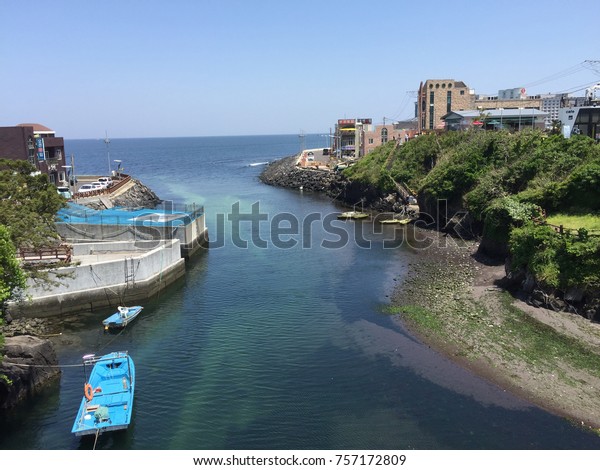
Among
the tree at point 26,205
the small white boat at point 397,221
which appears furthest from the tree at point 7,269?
the small white boat at point 397,221

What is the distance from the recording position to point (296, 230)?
6356 cm

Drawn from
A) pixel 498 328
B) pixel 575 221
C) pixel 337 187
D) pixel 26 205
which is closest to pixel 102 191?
pixel 26 205

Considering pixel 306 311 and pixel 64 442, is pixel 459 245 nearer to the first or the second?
pixel 306 311

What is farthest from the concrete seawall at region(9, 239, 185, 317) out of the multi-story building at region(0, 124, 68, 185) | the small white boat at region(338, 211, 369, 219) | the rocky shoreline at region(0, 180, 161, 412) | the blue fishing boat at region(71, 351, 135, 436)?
the small white boat at region(338, 211, 369, 219)

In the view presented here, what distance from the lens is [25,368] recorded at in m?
24.6

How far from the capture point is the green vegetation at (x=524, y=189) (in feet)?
107

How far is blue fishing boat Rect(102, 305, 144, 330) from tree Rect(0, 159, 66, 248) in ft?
20.1

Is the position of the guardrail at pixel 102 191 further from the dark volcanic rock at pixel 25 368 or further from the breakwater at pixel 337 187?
the dark volcanic rock at pixel 25 368

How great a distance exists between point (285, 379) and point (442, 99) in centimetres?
9142

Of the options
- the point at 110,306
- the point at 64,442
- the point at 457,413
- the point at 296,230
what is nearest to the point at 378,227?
the point at 296,230

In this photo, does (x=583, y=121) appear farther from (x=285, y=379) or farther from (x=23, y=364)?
(x=23, y=364)

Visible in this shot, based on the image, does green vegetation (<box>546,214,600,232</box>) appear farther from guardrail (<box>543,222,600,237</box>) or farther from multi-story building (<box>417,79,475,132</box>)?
multi-story building (<box>417,79,475,132</box>)

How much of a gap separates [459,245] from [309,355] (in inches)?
1146

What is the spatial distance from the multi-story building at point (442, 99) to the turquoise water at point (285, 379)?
224 ft
